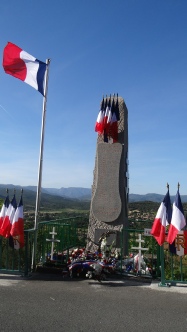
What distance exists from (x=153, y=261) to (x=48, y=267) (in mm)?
2346

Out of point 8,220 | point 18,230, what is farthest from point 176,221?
point 8,220

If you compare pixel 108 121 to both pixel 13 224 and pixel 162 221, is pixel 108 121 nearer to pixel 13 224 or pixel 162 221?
pixel 162 221

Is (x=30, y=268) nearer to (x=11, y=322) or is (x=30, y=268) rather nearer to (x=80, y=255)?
(x=80, y=255)

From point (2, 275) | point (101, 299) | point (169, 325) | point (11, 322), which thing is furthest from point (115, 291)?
point (2, 275)

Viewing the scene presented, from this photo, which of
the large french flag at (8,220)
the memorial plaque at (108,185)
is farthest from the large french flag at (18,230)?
the memorial plaque at (108,185)

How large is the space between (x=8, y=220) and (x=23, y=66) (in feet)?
12.0

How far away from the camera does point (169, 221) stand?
598cm

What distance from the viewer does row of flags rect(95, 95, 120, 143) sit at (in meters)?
9.27

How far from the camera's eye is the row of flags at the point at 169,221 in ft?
18.9

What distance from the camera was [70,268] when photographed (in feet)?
21.0

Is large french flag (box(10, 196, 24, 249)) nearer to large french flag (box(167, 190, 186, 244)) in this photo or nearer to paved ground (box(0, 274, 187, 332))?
paved ground (box(0, 274, 187, 332))

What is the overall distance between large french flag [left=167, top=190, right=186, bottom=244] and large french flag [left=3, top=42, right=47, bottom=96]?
410 cm

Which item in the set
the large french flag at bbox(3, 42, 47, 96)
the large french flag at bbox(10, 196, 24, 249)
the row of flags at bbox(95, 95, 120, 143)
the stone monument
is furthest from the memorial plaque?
the large french flag at bbox(10, 196, 24, 249)

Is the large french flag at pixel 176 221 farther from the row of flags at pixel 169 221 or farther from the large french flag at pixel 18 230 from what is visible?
the large french flag at pixel 18 230
